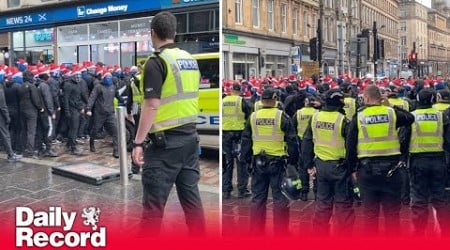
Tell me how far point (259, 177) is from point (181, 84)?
6.30ft

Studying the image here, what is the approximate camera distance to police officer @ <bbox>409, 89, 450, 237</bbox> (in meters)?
4.86

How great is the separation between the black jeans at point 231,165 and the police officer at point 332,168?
1.63 meters

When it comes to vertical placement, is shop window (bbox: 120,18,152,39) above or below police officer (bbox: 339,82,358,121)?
above

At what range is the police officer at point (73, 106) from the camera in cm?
906

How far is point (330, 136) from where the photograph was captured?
4.72 metres

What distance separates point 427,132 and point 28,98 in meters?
6.35

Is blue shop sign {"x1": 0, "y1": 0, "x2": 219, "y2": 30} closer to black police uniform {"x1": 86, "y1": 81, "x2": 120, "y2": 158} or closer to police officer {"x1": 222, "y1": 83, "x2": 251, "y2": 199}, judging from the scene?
black police uniform {"x1": 86, "y1": 81, "x2": 120, "y2": 158}

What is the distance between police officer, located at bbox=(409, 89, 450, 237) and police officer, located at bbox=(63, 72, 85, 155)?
19.8 feet

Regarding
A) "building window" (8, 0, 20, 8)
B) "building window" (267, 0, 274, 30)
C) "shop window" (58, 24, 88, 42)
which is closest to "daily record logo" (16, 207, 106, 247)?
"building window" (267, 0, 274, 30)

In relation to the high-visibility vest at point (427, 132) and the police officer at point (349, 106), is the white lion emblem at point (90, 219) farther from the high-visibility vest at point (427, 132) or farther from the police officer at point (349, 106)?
the police officer at point (349, 106)

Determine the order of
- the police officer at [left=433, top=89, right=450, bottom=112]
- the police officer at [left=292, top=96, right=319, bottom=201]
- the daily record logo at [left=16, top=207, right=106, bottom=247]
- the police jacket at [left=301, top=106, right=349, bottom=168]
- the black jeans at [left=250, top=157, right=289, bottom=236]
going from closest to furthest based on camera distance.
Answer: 1. the daily record logo at [left=16, top=207, right=106, bottom=247]
2. the black jeans at [left=250, top=157, right=289, bottom=236]
3. the police jacket at [left=301, top=106, right=349, bottom=168]
4. the police officer at [left=433, top=89, right=450, bottom=112]
5. the police officer at [left=292, top=96, right=319, bottom=201]

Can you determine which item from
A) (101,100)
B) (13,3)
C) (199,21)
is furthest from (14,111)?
(13,3)

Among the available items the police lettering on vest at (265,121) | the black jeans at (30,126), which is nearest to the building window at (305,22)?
the black jeans at (30,126)

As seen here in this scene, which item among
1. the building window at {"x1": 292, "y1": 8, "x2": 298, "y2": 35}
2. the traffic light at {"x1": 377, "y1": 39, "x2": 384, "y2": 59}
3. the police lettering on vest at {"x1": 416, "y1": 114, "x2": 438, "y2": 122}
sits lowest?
the police lettering on vest at {"x1": 416, "y1": 114, "x2": 438, "y2": 122}
